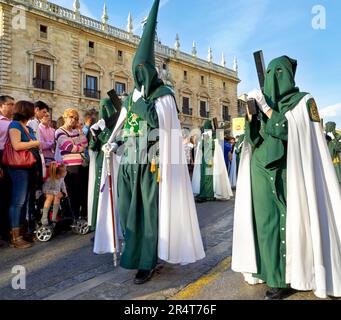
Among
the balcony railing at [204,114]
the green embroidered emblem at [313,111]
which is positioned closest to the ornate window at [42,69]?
the balcony railing at [204,114]

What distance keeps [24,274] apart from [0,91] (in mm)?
21793

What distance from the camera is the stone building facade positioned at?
22094 millimetres

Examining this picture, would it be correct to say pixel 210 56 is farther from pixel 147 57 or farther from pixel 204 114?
pixel 147 57

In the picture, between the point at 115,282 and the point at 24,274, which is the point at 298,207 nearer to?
the point at 115,282

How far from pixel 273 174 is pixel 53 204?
3688 mm

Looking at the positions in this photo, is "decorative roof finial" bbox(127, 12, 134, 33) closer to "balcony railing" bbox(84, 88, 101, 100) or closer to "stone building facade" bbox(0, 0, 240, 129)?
"stone building facade" bbox(0, 0, 240, 129)

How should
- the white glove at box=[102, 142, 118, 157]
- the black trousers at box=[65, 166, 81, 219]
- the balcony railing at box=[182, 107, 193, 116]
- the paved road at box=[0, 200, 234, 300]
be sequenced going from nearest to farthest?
the paved road at box=[0, 200, 234, 300] < the white glove at box=[102, 142, 118, 157] < the black trousers at box=[65, 166, 81, 219] < the balcony railing at box=[182, 107, 193, 116]

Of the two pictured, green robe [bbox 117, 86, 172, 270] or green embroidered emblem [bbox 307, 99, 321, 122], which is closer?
green embroidered emblem [bbox 307, 99, 321, 122]

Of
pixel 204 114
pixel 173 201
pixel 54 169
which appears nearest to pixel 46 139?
pixel 54 169

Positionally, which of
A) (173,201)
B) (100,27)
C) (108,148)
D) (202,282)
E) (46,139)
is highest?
(100,27)

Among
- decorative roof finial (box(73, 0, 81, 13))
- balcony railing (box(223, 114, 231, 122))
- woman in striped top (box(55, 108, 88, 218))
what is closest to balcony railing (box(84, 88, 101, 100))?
decorative roof finial (box(73, 0, 81, 13))

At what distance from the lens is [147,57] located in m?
3.00

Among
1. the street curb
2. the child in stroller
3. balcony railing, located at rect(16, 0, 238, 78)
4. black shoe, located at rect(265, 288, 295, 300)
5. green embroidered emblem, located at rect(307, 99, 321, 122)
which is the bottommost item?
the street curb

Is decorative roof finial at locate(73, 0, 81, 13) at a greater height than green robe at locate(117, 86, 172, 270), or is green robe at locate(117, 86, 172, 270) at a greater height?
decorative roof finial at locate(73, 0, 81, 13)
